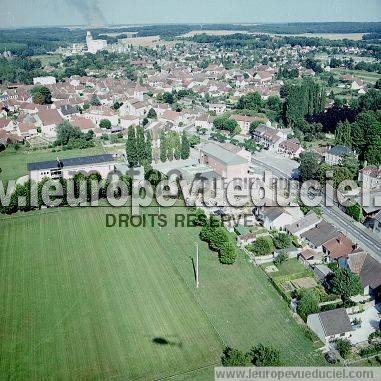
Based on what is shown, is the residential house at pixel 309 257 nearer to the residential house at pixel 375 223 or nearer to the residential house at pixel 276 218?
the residential house at pixel 276 218

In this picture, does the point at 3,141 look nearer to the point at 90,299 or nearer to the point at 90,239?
the point at 90,239

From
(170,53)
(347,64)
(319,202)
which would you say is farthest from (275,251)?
(170,53)

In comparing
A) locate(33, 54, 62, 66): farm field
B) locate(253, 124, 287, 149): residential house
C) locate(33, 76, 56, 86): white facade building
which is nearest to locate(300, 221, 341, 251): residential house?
locate(253, 124, 287, 149): residential house

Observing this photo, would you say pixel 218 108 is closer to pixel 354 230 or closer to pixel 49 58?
pixel 354 230

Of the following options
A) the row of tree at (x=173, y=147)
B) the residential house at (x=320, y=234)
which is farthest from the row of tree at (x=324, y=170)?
the row of tree at (x=173, y=147)

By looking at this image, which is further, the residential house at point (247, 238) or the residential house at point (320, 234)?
the residential house at point (247, 238)
